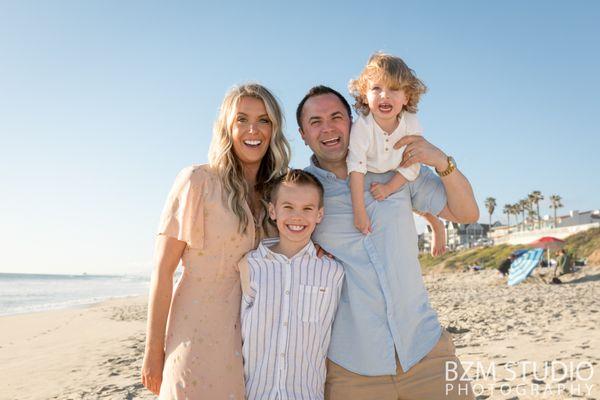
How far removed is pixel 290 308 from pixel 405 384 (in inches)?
27.6

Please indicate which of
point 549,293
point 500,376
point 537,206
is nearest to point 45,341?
point 500,376

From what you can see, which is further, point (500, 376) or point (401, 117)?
point (500, 376)

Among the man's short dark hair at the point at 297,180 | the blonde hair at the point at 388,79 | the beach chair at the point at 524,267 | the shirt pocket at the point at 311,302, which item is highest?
the blonde hair at the point at 388,79

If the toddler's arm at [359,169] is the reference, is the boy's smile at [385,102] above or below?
above

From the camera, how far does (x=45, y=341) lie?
13555 mm

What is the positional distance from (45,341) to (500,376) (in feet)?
39.5

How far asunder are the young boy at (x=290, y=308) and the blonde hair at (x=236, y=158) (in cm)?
25

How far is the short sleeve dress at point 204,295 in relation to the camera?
255 centimetres

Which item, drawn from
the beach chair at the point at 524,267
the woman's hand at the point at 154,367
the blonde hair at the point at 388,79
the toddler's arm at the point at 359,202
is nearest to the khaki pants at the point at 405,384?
the toddler's arm at the point at 359,202

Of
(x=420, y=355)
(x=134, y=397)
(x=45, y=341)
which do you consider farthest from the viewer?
(x=45, y=341)

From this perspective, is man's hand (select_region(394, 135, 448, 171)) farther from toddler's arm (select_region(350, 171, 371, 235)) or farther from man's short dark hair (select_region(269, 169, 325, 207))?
man's short dark hair (select_region(269, 169, 325, 207))

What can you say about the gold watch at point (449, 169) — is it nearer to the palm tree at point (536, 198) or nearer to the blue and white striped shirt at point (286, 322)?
the blue and white striped shirt at point (286, 322)

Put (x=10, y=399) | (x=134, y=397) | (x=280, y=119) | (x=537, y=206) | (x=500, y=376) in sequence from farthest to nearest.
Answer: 1. (x=537, y=206)
2. (x=10, y=399)
3. (x=134, y=397)
4. (x=500, y=376)
5. (x=280, y=119)

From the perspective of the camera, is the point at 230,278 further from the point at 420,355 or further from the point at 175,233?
the point at 420,355
